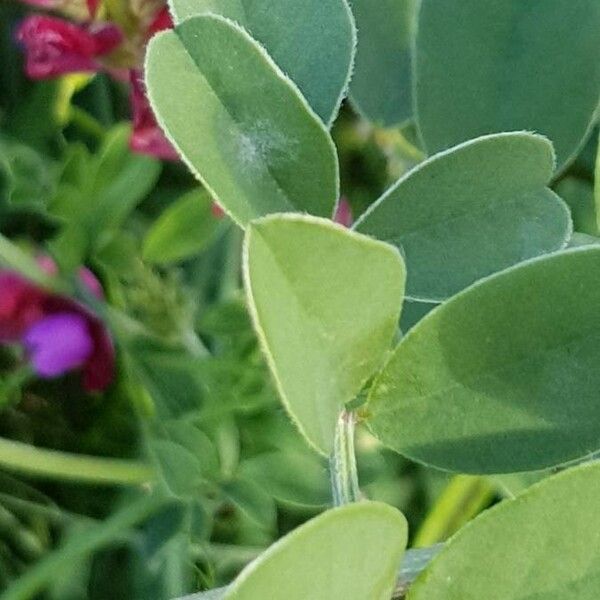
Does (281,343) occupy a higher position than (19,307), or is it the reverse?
(281,343)

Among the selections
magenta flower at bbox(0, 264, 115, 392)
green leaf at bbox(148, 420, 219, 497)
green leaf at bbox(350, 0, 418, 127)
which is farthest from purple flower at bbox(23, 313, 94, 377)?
green leaf at bbox(350, 0, 418, 127)

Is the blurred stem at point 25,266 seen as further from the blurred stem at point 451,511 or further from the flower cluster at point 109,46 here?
the blurred stem at point 451,511

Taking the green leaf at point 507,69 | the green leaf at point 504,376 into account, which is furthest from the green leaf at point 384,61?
the green leaf at point 504,376

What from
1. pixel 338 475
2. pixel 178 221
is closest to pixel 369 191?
pixel 178 221

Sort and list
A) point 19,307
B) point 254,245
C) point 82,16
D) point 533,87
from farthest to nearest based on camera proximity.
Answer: point 19,307, point 82,16, point 533,87, point 254,245

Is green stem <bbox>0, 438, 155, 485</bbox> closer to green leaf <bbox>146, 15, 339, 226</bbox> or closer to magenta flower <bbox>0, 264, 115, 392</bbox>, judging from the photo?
magenta flower <bbox>0, 264, 115, 392</bbox>

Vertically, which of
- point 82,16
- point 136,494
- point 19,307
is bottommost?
point 136,494

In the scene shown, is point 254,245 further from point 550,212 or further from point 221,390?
point 221,390
